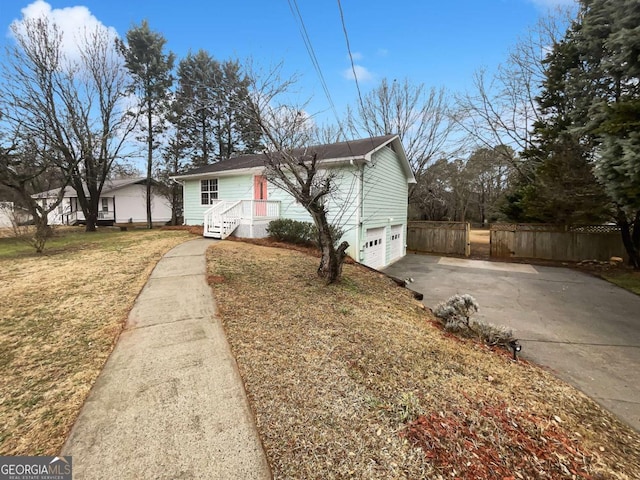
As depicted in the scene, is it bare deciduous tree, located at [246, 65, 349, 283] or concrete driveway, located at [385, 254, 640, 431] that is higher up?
bare deciduous tree, located at [246, 65, 349, 283]

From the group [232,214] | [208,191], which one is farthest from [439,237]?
[208,191]

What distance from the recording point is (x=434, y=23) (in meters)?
7.38

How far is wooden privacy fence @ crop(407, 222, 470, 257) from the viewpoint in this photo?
50.9ft

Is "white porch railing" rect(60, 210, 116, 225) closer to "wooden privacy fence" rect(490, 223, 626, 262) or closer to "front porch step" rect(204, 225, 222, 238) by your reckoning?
"front porch step" rect(204, 225, 222, 238)

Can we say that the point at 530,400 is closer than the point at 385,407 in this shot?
No

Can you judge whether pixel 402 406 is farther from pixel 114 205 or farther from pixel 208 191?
pixel 114 205

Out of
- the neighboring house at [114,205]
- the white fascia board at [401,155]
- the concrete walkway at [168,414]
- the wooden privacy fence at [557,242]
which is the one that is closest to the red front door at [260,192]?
the white fascia board at [401,155]

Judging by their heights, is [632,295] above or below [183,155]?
below

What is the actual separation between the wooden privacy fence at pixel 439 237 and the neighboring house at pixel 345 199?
1.85 m

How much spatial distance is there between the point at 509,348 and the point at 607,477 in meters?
2.63

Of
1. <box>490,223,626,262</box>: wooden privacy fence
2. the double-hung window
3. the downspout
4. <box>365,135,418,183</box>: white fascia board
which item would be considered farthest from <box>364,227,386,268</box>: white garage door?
the double-hung window

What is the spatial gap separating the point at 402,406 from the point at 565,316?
235 inches

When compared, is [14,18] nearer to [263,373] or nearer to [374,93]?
[374,93]

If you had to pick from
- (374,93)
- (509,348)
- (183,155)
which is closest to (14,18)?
(183,155)
